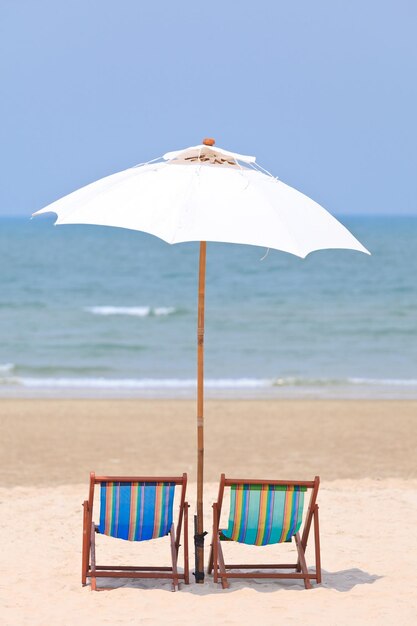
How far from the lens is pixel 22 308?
3425 centimetres

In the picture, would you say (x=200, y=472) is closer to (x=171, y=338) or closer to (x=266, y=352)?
(x=266, y=352)

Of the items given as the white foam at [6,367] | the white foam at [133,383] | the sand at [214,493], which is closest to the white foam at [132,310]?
the white foam at [6,367]

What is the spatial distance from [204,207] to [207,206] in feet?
0.07

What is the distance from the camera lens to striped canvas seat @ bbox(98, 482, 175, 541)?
5.46 m

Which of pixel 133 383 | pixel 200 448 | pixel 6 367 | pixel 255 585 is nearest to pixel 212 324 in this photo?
pixel 6 367

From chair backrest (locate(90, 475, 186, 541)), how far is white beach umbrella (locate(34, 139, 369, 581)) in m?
0.24

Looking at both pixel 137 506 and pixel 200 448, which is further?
pixel 200 448

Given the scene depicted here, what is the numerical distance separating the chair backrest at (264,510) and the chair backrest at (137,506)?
0.32m

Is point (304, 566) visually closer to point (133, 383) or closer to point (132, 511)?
point (132, 511)

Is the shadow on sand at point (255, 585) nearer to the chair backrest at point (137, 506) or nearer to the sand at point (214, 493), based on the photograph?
the sand at point (214, 493)

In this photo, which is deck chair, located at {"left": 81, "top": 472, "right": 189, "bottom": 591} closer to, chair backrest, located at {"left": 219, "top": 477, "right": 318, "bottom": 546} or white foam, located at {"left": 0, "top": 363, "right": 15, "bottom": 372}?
chair backrest, located at {"left": 219, "top": 477, "right": 318, "bottom": 546}

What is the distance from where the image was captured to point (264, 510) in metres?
5.57

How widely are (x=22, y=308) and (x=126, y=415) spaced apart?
21273mm

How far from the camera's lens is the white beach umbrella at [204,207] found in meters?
5.07
